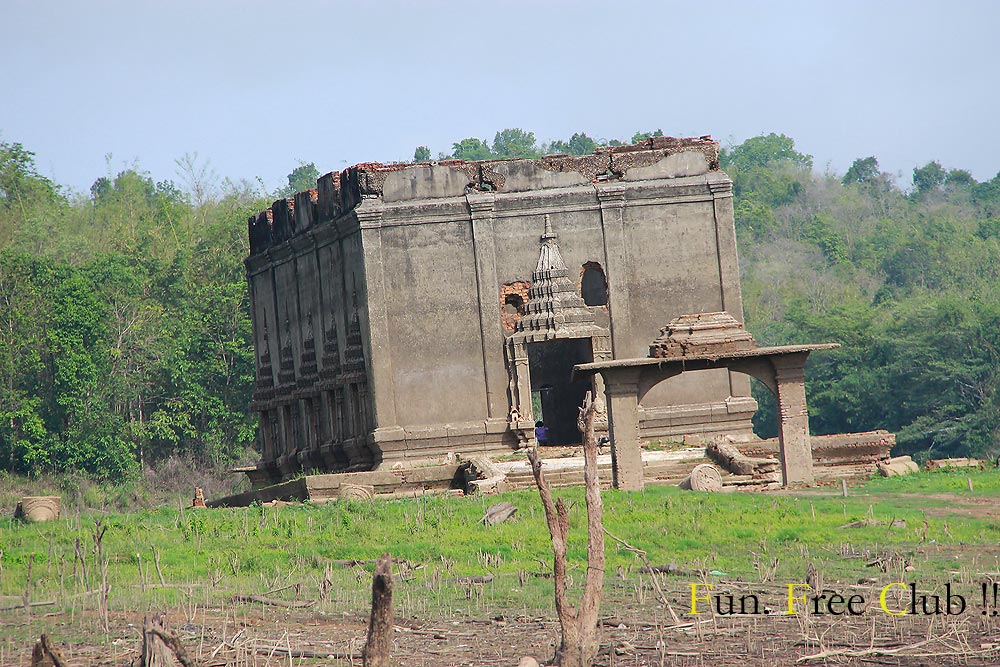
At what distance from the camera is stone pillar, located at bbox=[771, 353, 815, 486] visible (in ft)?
81.6

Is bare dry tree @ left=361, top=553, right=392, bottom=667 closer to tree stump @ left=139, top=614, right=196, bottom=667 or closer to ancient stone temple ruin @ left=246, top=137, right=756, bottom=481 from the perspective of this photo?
tree stump @ left=139, top=614, right=196, bottom=667

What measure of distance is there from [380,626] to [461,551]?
8.37m

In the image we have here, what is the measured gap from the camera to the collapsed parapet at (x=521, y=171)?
31.7m

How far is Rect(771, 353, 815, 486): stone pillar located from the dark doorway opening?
10.4 m

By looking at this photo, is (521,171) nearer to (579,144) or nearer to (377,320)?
(377,320)

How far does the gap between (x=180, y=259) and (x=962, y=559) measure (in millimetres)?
40040

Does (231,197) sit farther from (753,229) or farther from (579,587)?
(579,587)

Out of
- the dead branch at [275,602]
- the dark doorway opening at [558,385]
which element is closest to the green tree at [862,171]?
the dark doorway opening at [558,385]

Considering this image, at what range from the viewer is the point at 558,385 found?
35.8 meters

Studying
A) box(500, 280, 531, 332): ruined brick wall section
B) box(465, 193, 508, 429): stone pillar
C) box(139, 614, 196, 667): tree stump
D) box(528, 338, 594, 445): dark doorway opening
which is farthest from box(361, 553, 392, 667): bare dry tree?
box(528, 338, 594, 445): dark doorway opening

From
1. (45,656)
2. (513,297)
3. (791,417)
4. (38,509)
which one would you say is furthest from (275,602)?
(513,297)

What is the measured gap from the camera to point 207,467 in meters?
51.8

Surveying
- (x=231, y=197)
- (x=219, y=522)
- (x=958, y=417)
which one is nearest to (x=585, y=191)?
(x=219, y=522)

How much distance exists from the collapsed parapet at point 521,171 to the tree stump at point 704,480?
8533 mm
